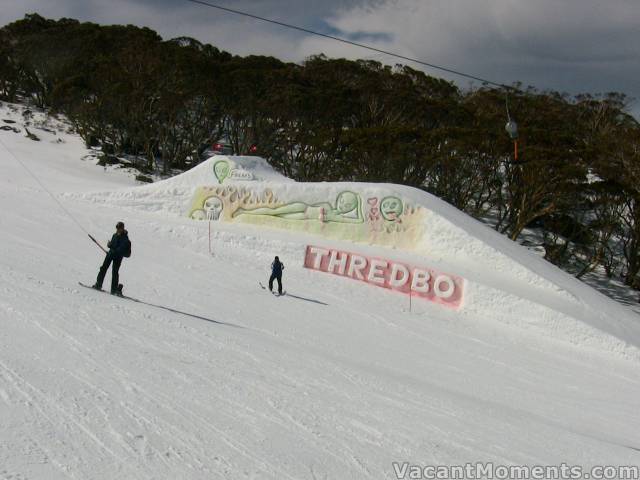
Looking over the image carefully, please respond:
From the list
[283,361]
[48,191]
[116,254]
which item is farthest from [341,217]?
[283,361]

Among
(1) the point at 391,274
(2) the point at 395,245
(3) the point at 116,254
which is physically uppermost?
(2) the point at 395,245

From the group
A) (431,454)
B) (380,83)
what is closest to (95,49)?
(380,83)

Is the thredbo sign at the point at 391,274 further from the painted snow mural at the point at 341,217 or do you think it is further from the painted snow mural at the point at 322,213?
the painted snow mural at the point at 322,213

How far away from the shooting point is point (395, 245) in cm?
1925

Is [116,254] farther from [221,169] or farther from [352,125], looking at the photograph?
[352,125]

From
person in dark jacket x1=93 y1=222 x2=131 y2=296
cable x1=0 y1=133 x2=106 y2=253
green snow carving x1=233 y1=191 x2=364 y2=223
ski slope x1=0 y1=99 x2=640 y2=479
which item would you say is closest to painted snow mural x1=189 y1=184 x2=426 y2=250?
green snow carving x1=233 y1=191 x2=364 y2=223

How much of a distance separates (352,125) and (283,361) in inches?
1380

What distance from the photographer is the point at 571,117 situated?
1961 inches

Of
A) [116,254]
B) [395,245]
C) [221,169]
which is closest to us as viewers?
[116,254]

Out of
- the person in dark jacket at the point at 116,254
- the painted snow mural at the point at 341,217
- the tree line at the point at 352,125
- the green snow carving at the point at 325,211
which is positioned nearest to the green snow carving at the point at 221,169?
the painted snow mural at the point at 341,217

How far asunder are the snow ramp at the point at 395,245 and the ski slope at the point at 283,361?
100 millimetres

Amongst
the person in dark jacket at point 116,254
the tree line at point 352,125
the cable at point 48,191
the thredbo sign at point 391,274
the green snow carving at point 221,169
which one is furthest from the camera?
the tree line at point 352,125

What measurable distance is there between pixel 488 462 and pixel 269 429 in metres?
2.32

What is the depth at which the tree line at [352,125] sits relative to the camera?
3005 cm
